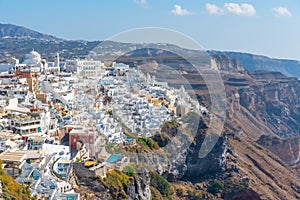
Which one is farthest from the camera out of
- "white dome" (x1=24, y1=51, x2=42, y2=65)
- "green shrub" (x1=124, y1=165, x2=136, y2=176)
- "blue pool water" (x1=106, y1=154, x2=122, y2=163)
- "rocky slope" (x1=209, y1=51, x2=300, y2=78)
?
"rocky slope" (x1=209, y1=51, x2=300, y2=78)

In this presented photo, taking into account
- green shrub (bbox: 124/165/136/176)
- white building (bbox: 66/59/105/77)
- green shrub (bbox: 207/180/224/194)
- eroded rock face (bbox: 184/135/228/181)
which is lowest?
green shrub (bbox: 207/180/224/194)

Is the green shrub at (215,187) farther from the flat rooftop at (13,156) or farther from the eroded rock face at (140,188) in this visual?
the flat rooftop at (13,156)

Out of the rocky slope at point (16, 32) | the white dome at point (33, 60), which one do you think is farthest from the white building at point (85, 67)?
the rocky slope at point (16, 32)

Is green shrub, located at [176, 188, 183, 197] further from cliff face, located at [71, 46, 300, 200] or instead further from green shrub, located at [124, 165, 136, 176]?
green shrub, located at [124, 165, 136, 176]

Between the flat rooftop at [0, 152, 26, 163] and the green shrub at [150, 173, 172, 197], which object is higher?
the flat rooftop at [0, 152, 26, 163]

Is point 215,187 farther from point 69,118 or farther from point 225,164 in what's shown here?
point 69,118

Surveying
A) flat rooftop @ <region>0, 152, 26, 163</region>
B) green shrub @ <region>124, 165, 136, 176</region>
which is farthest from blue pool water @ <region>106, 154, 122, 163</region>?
flat rooftop @ <region>0, 152, 26, 163</region>

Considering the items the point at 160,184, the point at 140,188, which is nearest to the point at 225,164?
the point at 160,184

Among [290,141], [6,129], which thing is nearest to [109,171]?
[6,129]
